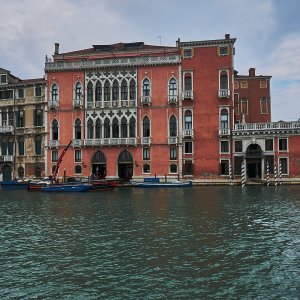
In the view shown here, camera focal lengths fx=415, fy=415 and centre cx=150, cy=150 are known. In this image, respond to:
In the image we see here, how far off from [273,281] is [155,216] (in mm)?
9956

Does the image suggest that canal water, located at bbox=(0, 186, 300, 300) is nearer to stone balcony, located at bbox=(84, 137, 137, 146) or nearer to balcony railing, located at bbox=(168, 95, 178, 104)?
stone balcony, located at bbox=(84, 137, 137, 146)

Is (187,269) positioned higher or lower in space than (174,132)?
lower

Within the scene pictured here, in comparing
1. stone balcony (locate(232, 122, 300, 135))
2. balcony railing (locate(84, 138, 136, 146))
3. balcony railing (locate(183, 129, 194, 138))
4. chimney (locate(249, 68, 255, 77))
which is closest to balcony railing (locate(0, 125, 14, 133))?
balcony railing (locate(84, 138, 136, 146))

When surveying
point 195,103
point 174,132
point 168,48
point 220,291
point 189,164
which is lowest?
point 220,291

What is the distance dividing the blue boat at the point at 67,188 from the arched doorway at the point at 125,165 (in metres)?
9.42

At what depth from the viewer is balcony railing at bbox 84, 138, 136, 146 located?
1726 inches

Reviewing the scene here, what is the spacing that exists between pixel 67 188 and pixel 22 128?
14.7 meters

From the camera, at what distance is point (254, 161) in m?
42.3

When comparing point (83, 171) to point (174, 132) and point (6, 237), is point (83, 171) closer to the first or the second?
point (174, 132)

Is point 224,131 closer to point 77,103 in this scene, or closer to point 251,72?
point 251,72

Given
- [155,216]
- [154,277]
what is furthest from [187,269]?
[155,216]

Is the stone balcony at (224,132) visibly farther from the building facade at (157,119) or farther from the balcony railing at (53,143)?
the balcony railing at (53,143)

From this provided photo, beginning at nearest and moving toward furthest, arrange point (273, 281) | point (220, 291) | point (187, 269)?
point (220, 291) → point (273, 281) → point (187, 269)

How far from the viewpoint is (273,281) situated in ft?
29.8
